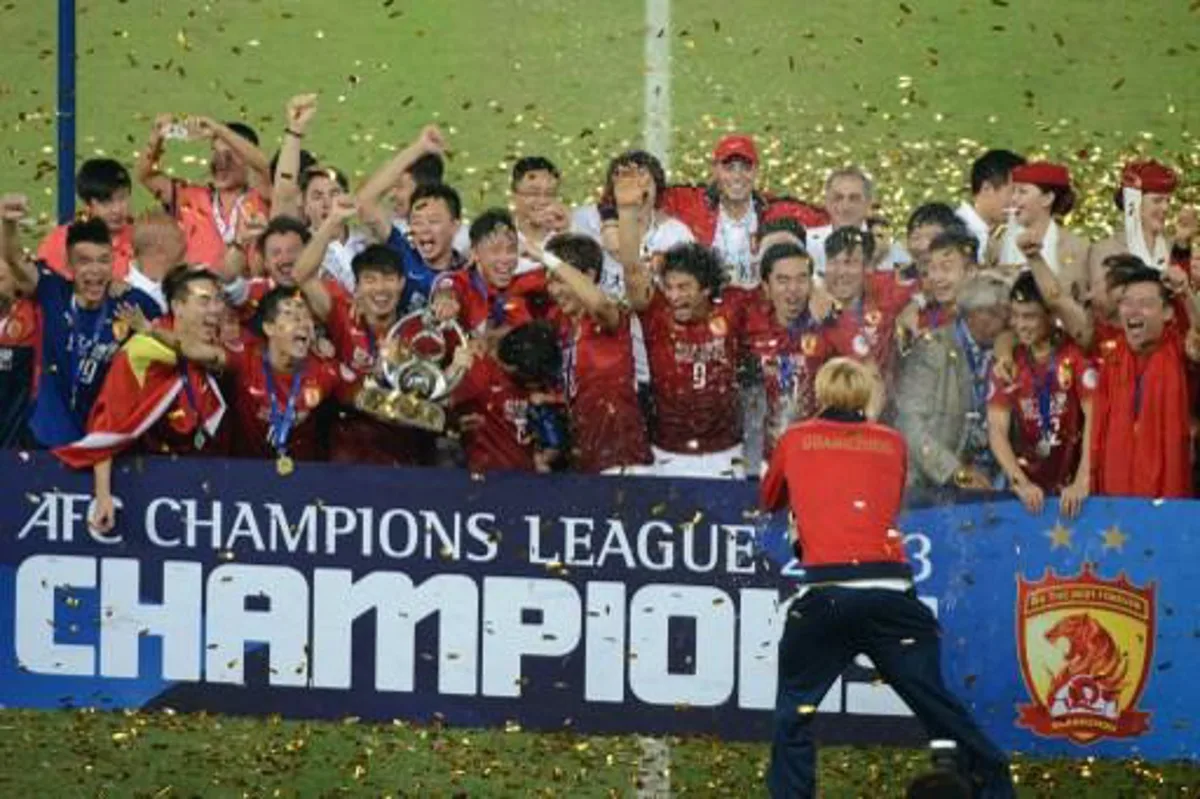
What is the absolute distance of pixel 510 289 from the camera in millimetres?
13023

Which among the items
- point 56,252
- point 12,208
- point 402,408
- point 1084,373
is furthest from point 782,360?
→ point 56,252

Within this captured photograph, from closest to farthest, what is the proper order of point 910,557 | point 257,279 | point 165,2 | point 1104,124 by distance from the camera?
1. point 910,557
2. point 257,279
3. point 1104,124
4. point 165,2

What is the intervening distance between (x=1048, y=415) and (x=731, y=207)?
262 cm

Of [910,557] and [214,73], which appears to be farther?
[214,73]

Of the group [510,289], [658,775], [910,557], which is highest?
[510,289]

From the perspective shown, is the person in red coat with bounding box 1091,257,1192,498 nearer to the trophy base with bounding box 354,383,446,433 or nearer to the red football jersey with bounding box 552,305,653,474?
the red football jersey with bounding box 552,305,653,474

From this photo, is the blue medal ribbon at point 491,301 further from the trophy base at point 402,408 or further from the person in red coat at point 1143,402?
the person in red coat at point 1143,402

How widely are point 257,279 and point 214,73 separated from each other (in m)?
6.26

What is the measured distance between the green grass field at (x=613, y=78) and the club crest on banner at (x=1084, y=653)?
226 inches

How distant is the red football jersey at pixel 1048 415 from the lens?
12.6 m

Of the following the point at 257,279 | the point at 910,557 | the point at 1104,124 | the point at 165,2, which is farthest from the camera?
the point at 165,2

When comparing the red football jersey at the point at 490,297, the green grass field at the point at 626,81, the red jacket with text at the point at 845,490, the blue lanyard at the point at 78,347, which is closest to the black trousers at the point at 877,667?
the red jacket with text at the point at 845,490

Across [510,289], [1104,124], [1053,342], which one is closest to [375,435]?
[510,289]

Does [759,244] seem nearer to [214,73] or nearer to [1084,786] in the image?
[1084,786]
